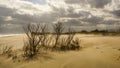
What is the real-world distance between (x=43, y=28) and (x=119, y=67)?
5.16 m

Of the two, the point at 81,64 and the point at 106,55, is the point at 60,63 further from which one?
the point at 106,55

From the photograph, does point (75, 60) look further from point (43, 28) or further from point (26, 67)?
point (43, 28)

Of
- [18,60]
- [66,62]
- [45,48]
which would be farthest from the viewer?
[45,48]

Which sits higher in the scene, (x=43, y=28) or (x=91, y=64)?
(x=43, y=28)

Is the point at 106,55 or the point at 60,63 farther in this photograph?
the point at 106,55

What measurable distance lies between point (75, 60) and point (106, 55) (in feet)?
5.98

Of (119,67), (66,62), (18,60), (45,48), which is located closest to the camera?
(119,67)

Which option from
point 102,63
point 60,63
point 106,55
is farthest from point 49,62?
point 106,55

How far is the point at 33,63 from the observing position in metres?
8.71

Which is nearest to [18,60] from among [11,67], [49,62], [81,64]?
[11,67]

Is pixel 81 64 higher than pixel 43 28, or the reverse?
pixel 43 28

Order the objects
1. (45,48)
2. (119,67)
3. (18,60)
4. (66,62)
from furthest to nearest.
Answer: (45,48), (18,60), (66,62), (119,67)

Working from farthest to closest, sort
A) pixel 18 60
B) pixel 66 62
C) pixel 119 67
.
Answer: pixel 18 60, pixel 66 62, pixel 119 67

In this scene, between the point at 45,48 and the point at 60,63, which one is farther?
the point at 45,48
